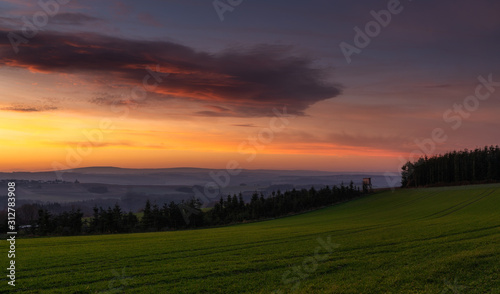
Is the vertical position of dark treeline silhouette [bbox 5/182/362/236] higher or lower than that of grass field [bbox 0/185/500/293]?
lower

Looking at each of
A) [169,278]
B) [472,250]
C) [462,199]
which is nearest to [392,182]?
[462,199]

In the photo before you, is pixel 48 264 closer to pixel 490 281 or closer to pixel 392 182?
pixel 490 281

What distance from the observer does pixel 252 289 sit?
747 inches

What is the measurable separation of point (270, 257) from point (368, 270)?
838cm

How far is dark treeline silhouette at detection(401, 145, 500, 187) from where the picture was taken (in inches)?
5148

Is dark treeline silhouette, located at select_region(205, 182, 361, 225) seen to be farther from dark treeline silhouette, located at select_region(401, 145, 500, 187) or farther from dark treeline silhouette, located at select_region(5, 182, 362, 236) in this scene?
dark treeline silhouette, located at select_region(401, 145, 500, 187)

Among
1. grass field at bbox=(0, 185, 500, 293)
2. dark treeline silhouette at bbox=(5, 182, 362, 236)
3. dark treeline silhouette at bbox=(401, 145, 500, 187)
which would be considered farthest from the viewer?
dark treeline silhouette at bbox=(401, 145, 500, 187)

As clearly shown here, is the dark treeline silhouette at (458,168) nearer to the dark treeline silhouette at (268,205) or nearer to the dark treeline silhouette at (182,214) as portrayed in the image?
the dark treeline silhouette at (182,214)

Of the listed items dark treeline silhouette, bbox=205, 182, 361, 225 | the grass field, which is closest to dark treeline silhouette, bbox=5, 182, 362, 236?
dark treeline silhouette, bbox=205, 182, 361, 225

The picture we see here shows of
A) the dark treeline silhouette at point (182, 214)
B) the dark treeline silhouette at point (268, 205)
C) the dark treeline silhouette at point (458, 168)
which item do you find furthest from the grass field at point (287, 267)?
the dark treeline silhouette at point (458, 168)

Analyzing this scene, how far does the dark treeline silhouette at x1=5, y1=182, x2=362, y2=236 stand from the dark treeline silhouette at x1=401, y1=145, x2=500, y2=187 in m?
37.6

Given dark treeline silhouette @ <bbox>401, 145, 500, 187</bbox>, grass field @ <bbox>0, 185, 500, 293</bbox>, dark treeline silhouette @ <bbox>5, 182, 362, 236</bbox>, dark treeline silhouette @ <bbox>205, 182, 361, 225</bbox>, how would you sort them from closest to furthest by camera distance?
grass field @ <bbox>0, 185, 500, 293</bbox> → dark treeline silhouette @ <bbox>5, 182, 362, 236</bbox> → dark treeline silhouette @ <bbox>205, 182, 361, 225</bbox> → dark treeline silhouette @ <bbox>401, 145, 500, 187</bbox>

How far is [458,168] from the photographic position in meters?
142

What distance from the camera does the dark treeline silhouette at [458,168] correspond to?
131 m
